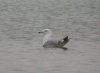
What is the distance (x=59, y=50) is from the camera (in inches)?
661

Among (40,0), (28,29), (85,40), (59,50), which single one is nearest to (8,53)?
(59,50)

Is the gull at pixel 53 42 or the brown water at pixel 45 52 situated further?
the gull at pixel 53 42

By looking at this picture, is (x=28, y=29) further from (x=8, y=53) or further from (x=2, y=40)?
(x=8, y=53)

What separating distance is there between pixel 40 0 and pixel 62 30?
29.4m

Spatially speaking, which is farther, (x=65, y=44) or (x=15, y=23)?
(x=15, y=23)

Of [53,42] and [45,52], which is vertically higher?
[53,42]

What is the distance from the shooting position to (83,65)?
1366 cm

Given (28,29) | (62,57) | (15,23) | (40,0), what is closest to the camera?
(62,57)

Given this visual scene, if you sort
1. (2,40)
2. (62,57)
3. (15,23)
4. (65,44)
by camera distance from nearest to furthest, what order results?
(62,57) < (65,44) < (2,40) < (15,23)

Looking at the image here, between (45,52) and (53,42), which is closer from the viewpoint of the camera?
(45,52)

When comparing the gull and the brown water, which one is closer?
the brown water

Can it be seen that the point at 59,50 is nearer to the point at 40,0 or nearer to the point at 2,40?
the point at 2,40

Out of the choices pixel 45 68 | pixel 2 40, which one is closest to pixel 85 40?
pixel 2 40

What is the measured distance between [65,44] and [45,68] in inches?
177
